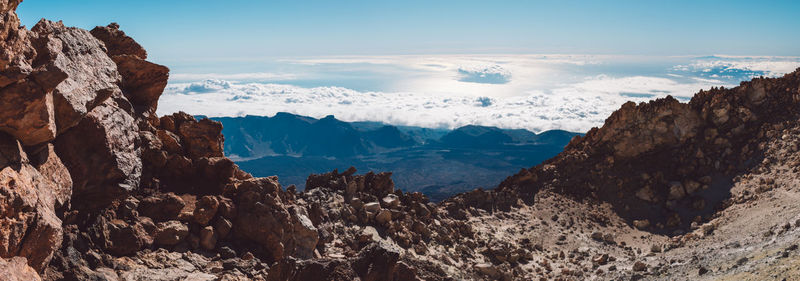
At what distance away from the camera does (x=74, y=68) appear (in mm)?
15633

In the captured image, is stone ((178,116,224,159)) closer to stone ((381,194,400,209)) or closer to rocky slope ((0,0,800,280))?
rocky slope ((0,0,800,280))

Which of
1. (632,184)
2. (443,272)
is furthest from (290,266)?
(632,184)

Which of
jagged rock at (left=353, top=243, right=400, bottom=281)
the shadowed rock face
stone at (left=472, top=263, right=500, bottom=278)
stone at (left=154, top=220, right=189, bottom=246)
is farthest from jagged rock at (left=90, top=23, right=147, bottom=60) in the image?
the shadowed rock face

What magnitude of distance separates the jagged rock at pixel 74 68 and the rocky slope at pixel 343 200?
0.20ft

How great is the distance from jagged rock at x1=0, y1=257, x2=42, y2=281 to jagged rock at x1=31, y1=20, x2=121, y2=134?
4.34 meters

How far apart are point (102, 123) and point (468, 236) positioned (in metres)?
24.7

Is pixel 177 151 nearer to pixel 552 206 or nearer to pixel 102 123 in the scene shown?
pixel 102 123

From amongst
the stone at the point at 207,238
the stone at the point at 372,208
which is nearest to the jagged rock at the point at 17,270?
the stone at the point at 207,238

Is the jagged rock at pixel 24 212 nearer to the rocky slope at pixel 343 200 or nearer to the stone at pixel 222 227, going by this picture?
the rocky slope at pixel 343 200

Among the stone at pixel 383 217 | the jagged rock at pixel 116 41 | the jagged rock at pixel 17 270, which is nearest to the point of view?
the jagged rock at pixel 17 270

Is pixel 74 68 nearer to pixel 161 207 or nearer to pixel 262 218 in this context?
pixel 161 207

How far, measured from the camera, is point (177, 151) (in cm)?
2172

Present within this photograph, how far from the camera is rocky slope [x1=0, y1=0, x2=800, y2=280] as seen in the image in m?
13.2

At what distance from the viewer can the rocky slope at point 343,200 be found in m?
13.2
